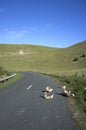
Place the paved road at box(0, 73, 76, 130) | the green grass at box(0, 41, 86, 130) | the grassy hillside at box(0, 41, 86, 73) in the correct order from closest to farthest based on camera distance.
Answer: the paved road at box(0, 73, 76, 130)
the green grass at box(0, 41, 86, 130)
the grassy hillside at box(0, 41, 86, 73)

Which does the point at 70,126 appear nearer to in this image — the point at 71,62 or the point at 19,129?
the point at 19,129

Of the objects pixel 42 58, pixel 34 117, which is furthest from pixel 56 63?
pixel 34 117

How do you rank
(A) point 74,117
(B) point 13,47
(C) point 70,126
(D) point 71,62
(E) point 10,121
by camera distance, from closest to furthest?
1. (C) point 70,126
2. (E) point 10,121
3. (A) point 74,117
4. (D) point 71,62
5. (B) point 13,47

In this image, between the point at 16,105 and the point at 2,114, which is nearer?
the point at 2,114

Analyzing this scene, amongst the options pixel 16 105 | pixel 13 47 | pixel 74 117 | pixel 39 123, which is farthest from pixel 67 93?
pixel 13 47

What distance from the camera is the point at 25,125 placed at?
25.5ft

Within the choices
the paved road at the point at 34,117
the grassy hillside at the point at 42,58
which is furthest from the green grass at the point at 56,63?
the paved road at the point at 34,117

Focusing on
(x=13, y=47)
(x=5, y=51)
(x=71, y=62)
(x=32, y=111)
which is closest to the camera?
(x=32, y=111)

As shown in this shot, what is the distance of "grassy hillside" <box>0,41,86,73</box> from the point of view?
309ft

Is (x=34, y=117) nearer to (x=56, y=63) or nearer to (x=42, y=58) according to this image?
(x=56, y=63)

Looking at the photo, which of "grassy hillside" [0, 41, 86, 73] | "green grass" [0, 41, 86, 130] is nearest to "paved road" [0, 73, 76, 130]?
"green grass" [0, 41, 86, 130]

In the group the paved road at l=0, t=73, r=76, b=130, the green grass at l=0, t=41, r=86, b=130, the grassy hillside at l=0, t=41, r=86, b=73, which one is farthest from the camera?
the grassy hillside at l=0, t=41, r=86, b=73

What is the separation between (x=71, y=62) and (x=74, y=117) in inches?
3611

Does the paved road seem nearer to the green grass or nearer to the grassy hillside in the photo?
the green grass
